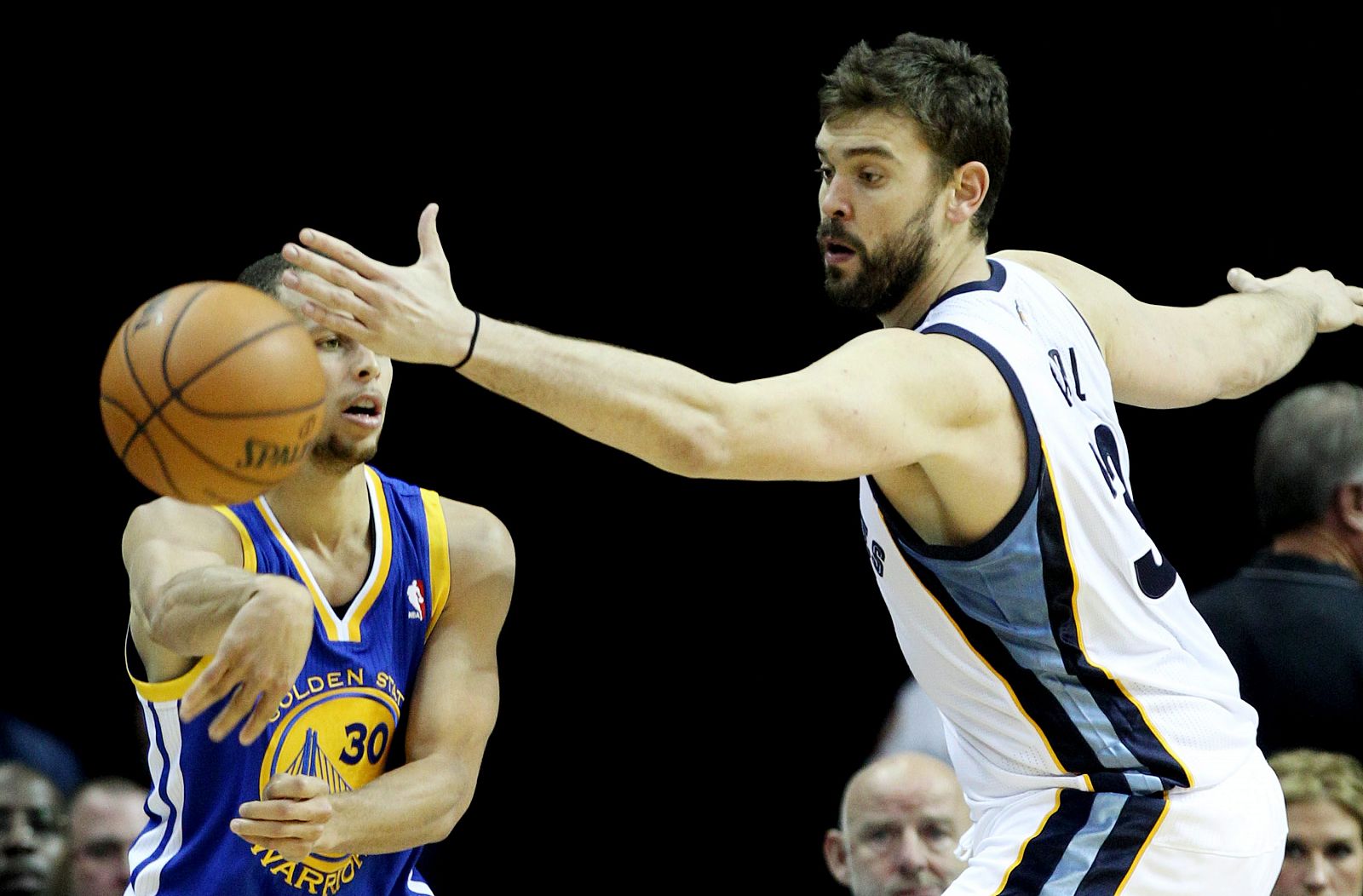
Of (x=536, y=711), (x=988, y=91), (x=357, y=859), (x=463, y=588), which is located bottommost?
(x=536, y=711)

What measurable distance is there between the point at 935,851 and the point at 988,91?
2.36 m

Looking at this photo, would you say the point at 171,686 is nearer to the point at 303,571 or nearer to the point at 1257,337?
the point at 303,571

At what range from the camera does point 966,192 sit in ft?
12.3

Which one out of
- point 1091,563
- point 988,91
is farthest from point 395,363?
point 1091,563

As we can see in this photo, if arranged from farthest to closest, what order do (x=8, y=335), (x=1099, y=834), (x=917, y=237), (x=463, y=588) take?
(x=8, y=335)
(x=463, y=588)
(x=917, y=237)
(x=1099, y=834)

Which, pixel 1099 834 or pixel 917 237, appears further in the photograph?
pixel 917 237

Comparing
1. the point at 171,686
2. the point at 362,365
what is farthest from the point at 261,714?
the point at 362,365

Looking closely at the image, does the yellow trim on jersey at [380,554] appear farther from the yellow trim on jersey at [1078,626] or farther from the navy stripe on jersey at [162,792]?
the yellow trim on jersey at [1078,626]

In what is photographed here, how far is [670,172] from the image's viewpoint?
25.2ft

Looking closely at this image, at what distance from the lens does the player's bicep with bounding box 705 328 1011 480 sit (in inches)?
117

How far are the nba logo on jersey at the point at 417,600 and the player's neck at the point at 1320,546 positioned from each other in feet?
8.11

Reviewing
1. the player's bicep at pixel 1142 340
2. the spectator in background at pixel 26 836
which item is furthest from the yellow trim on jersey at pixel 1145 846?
the spectator in background at pixel 26 836

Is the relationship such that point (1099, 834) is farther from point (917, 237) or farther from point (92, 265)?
point (92, 265)

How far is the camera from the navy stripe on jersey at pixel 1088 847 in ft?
10.9
